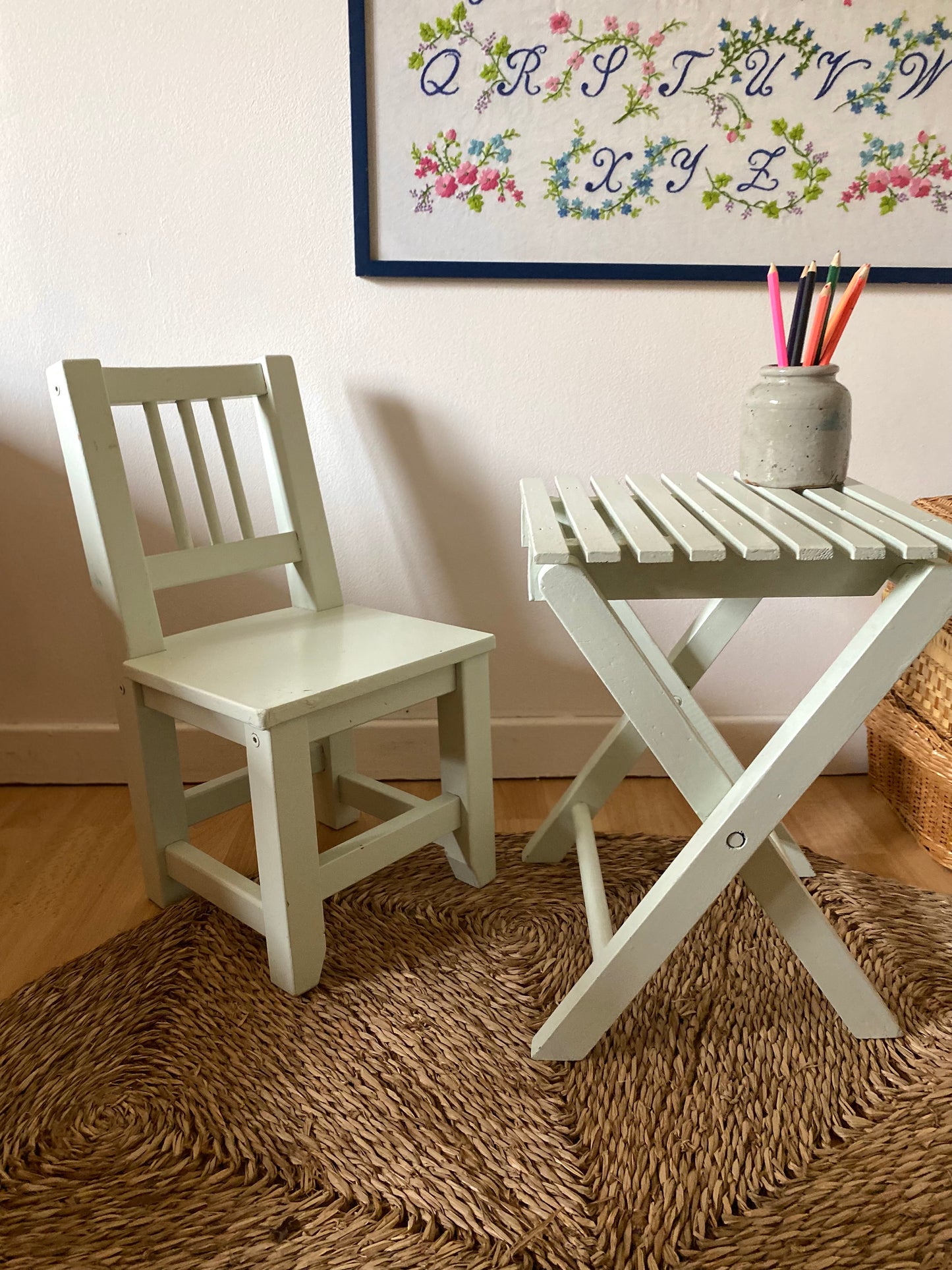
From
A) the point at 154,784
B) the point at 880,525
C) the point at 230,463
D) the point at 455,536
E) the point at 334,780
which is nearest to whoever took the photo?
the point at 880,525

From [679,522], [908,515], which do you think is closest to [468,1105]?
[679,522]

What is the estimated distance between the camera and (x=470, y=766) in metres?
1.24

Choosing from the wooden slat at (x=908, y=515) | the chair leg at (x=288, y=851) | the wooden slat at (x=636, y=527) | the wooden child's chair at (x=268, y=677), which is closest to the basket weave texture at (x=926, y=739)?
the wooden slat at (x=908, y=515)

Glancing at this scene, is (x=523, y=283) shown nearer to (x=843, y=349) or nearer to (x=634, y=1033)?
(x=843, y=349)

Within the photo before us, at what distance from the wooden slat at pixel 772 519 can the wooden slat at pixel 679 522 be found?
0.06 meters

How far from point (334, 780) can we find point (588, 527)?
0.74 m

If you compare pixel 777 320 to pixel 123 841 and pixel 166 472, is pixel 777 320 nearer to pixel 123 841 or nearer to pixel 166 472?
pixel 166 472

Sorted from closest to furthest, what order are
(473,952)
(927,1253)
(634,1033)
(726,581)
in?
1. (927,1253)
2. (726,581)
3. (634,1033)
4. (473,952)

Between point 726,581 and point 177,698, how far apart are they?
2.21 feet

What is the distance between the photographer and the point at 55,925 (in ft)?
4.09

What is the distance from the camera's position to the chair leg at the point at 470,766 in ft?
4.00

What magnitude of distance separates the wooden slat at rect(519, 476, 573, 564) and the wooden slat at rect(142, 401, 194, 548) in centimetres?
49

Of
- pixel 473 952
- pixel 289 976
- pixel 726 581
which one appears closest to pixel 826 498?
pixel 726 581

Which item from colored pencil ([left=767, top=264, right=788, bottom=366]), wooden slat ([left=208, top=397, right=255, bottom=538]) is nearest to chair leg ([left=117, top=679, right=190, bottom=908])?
wooden slat ([left=208, top=397, right=255, bottom=538])
